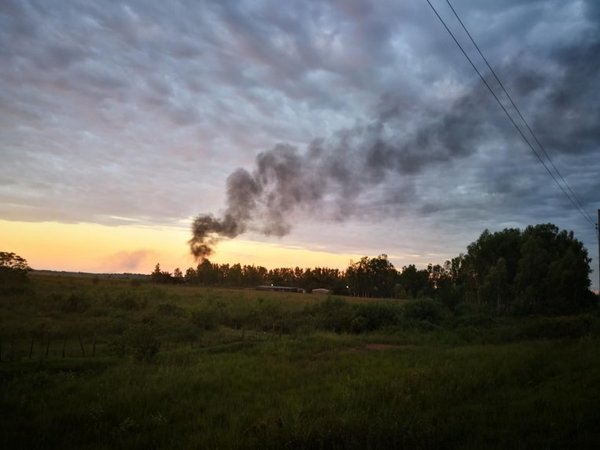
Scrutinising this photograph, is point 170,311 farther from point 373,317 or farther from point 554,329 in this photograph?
point 554,329

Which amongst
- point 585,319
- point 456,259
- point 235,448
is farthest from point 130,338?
point 456,259

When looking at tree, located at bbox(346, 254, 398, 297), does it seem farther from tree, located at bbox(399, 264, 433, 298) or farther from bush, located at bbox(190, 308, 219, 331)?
bush, located at bbox(190, 308, 219, 331)

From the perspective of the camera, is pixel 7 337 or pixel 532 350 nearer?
pixel 532 350

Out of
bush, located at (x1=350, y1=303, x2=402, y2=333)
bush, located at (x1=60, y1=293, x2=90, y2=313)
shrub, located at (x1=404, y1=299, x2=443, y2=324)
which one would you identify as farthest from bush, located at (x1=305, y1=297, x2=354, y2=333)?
bush, located at (x1=60, y1=293, x2=90, y2=313)

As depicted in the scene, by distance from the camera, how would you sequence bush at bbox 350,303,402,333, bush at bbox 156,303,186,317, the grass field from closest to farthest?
the grass field → bush at bbox 156,303,186,317 → bush at bbox 350,303,402,333

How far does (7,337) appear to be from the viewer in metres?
24.9

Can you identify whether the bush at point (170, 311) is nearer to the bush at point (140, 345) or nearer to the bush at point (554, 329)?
the bush at point (140, 345)

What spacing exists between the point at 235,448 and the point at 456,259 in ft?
472

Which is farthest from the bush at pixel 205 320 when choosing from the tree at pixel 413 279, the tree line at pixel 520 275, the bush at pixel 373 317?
the tree at pixel 413 279

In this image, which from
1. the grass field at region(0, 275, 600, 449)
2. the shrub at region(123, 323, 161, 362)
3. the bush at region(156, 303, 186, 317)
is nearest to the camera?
the grass field at region(0, 275, 600, 449)

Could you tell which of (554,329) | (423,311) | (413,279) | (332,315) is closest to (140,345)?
(332,315)

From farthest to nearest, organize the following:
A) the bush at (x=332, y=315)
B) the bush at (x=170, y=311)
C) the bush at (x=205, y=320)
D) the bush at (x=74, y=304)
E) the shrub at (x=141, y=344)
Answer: the bush at (x=332, y=315), the bush at (x=170, y=311), the bush at (x=74, y=304), the bush at (x=205, y=320), the shrub at (x=141, y=344)

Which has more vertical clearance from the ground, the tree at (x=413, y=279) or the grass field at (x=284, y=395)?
the tree at (x=413, y=279)

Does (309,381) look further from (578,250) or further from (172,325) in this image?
(578,250)
